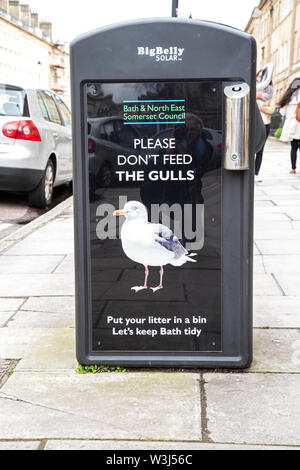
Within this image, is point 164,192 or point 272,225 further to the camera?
point 272,225

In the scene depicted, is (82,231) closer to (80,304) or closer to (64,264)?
(80,304)

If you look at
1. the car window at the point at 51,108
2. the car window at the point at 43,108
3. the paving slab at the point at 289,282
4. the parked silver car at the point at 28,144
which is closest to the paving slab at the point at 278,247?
the paving slab at the point at 289,282

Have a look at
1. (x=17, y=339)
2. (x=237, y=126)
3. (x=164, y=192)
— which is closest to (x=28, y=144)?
(x=17, y=339)

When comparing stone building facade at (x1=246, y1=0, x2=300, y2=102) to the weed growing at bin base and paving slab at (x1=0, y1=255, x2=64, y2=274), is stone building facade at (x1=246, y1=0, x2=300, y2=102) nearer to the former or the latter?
paving slab at (x1=0, y1=255, x2=64, y2=274)

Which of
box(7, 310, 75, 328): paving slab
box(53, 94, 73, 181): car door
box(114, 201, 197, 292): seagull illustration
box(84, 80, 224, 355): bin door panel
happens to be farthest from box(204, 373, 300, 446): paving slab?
box(53, 94, 73, 181): car door

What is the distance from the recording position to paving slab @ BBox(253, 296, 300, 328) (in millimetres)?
3908

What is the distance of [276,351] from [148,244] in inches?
40.8

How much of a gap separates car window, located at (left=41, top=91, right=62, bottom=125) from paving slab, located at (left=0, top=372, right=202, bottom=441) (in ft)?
21.7

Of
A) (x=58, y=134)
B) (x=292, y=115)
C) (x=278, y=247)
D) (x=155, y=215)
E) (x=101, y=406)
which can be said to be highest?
(x=292, y=115)

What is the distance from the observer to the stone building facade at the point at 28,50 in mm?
71375

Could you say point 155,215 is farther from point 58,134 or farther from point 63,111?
point 63,111

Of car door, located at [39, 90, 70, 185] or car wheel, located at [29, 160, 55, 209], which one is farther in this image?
car door, located at [39, 90, 70, 185]

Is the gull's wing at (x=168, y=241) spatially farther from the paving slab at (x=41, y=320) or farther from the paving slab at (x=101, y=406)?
the paving slab at (x=41, y=320)

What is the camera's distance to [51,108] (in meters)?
9.51
